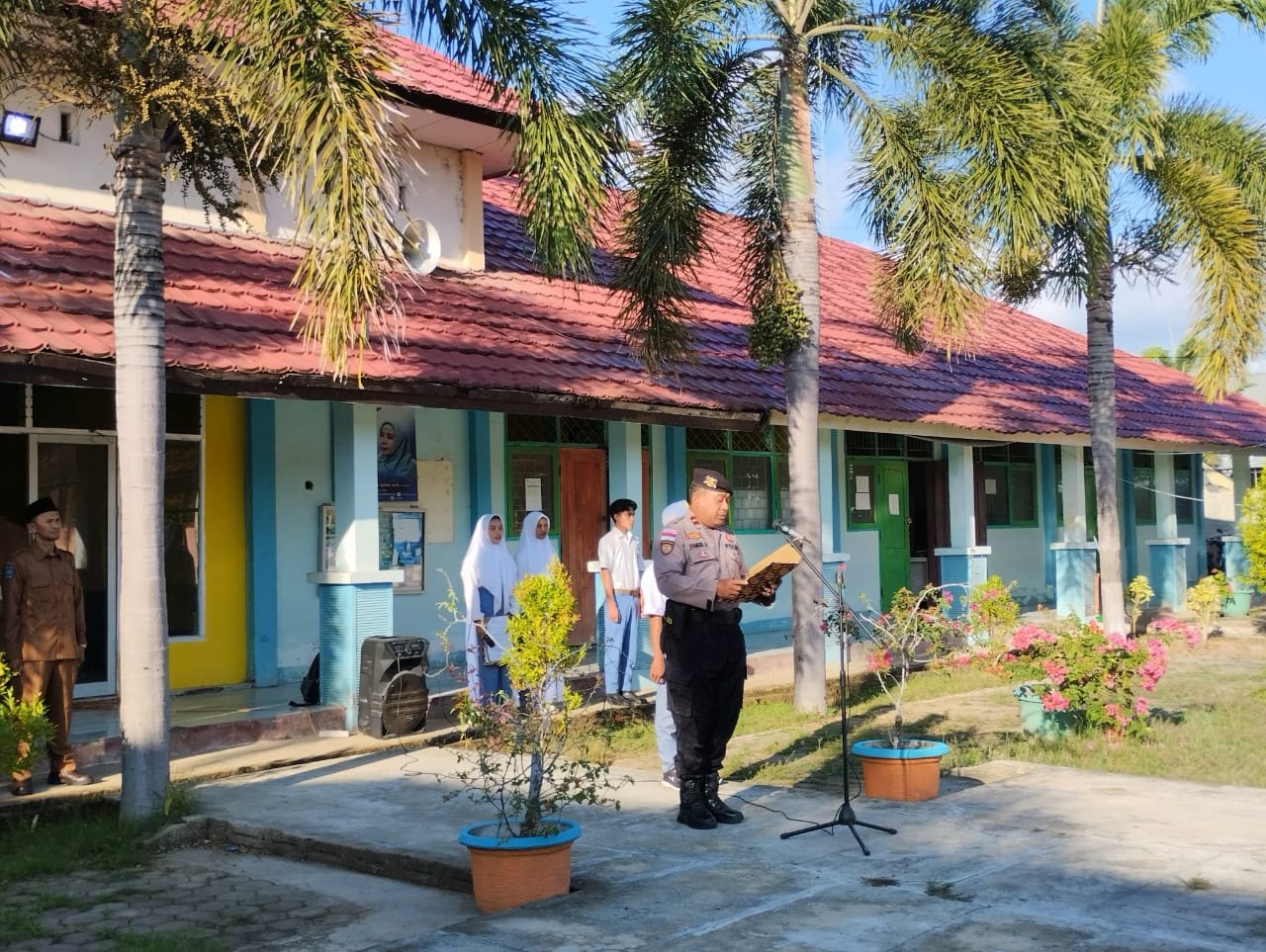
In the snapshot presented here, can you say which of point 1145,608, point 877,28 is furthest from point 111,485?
point 1145,608

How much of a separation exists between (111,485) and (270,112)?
4.63 meters

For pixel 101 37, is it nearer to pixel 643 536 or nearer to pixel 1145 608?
pixel 643 536

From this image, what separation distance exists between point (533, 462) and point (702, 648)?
6886 mm

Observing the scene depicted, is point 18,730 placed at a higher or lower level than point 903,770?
higher

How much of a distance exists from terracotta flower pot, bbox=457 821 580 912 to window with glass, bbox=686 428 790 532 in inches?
387

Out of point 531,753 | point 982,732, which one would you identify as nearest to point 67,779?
point 531,753

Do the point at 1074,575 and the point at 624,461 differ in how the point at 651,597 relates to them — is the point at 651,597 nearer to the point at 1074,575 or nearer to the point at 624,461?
the point at 624,461

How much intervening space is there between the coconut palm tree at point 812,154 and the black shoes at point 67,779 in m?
5.27

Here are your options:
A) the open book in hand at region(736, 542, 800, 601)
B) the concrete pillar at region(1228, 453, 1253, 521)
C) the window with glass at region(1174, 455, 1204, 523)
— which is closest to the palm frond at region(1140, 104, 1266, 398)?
the open book in hand at region(736, 542, 800, 601)

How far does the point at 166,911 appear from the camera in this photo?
5.99m

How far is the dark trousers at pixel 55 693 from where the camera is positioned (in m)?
8.07

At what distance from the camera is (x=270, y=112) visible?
7078 millimetres

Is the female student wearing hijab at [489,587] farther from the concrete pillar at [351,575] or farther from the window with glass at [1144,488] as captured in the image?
the window with glass at [1144,488]

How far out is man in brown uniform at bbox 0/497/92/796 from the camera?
8.08 meters
